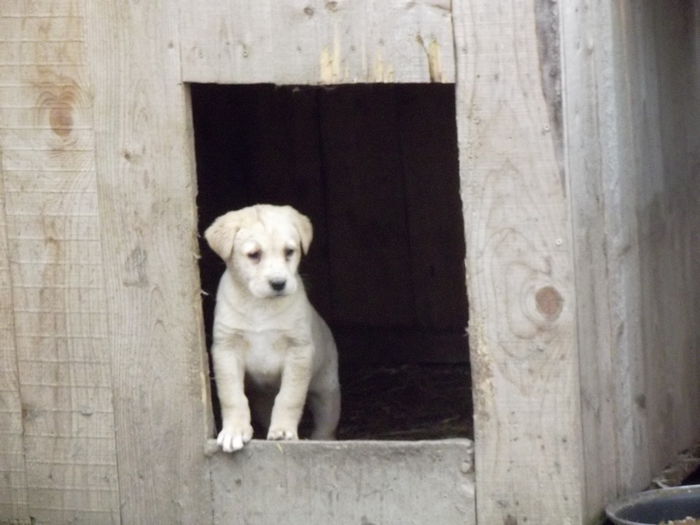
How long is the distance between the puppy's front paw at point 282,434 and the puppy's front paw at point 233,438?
162mm

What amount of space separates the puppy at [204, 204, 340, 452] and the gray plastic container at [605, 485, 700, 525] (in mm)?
1269

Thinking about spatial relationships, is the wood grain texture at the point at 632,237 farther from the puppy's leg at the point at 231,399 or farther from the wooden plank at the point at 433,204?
the wooden plank at the point at 433,204

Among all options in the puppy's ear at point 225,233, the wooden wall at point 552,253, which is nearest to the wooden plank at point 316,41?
the wooden wall at point 552,253

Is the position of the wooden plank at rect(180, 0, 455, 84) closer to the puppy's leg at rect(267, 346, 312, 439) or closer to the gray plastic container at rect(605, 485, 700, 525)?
the puppy's leg at rect(267, 346, 312, 439)

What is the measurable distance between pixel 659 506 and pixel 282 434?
1422 mm

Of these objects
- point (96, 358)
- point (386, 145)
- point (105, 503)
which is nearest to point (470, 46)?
point (96, 358)

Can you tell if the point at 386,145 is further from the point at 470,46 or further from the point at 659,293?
the point at 470,46

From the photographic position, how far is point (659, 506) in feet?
19.3

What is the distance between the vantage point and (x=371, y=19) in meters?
5.52

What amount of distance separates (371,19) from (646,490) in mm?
2138

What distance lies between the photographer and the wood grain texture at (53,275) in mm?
5848

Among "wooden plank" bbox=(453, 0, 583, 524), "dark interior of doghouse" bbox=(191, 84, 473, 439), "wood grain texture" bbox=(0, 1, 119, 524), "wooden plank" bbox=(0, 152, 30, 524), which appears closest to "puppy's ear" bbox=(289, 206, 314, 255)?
"wood grain texture" bbox=(0, 1, 119, 524)

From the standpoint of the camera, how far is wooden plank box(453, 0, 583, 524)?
5430mm

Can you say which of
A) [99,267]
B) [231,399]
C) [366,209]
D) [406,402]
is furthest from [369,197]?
[99,267]
